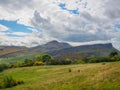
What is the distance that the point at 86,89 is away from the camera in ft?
168

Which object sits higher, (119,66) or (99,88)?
(119,66)

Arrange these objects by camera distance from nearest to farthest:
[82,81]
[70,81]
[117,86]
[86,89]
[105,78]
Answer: [117,86], [86,89], [105,78], [82,81], [70,81]

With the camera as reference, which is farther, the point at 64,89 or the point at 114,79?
the point at 64,89

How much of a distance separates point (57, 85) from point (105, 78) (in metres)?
13.0

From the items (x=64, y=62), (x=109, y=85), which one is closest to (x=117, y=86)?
(x=109, y=85)

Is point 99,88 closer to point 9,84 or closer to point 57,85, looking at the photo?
point 57,85

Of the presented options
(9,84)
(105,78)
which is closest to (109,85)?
(105,78)

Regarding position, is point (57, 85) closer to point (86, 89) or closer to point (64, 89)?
point (64, 89)

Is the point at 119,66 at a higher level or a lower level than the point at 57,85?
higher

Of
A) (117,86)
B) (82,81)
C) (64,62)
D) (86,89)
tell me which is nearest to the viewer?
(117,86)

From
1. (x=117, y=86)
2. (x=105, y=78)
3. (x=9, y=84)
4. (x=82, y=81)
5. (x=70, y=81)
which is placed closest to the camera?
(x=117, y=86)

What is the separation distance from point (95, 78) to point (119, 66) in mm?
8716

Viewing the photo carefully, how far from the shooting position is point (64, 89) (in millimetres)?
55906

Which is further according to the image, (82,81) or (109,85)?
(82,81)
